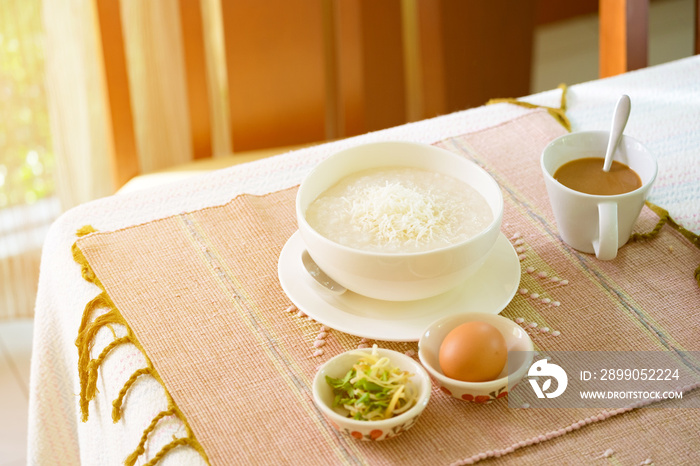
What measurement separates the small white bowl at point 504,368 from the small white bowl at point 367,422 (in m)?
0.02

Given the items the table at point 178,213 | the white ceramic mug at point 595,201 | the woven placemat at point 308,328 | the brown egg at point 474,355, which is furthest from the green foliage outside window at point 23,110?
the brown egg at point 474,355

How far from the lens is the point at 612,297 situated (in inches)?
36.3

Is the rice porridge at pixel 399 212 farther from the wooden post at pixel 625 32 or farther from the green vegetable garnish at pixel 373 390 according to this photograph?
the wooden post at pixel 625 32

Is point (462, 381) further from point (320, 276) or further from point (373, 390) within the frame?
point (320, 276)

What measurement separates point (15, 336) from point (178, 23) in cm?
103

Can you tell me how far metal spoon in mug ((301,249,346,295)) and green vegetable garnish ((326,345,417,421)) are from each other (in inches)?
5.0

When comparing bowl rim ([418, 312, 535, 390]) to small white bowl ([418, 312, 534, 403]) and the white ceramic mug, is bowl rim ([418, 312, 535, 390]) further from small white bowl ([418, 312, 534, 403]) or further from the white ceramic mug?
the white ceramic mug

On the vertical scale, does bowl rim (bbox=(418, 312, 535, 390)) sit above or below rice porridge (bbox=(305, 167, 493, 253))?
below

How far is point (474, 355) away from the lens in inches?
30.4

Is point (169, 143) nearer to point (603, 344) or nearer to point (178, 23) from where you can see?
point (178, 23)

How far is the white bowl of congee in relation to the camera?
0.83 m

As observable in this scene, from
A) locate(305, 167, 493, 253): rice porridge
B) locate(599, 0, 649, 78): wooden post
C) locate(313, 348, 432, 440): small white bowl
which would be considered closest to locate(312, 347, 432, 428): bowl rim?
locate(313, 348, 432, 440): small white bowl

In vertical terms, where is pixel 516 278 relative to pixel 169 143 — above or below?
above

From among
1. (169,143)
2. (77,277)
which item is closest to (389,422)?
(77,277)
